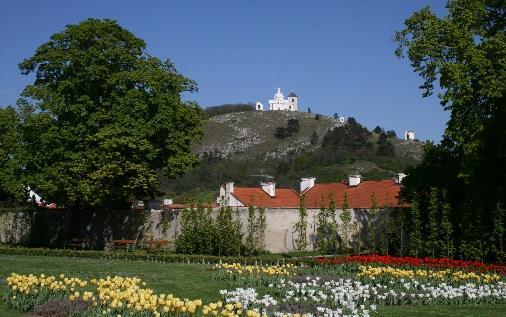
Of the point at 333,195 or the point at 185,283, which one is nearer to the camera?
the point at 185,283

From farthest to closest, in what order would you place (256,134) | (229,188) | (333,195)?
(256,134) → (229,188) → (333,195)

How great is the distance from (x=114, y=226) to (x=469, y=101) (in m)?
20.8

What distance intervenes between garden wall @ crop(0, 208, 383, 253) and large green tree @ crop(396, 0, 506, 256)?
548cm

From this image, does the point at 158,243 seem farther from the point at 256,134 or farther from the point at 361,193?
the point at 256,134

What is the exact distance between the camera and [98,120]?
1268 inches

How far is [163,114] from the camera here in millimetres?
32969

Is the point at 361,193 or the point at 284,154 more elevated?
the point at 284,154

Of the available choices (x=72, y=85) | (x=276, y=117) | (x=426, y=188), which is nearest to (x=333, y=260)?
(x=426, y=188)

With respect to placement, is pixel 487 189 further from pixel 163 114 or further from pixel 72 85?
pixel 72 85

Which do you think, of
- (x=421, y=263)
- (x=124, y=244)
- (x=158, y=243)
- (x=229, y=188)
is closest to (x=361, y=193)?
(x=229, y=188)

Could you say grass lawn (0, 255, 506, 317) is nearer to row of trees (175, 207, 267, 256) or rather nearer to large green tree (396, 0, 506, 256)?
row of trees (175, 207, 267, 256)

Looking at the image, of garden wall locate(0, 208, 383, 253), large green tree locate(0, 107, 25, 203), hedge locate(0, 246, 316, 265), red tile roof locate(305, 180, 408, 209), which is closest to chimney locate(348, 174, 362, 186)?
red tile roof locate(305, 180, 408, 209)

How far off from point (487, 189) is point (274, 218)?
35.2 ft

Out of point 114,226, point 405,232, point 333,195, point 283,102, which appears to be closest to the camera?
point 405,232
